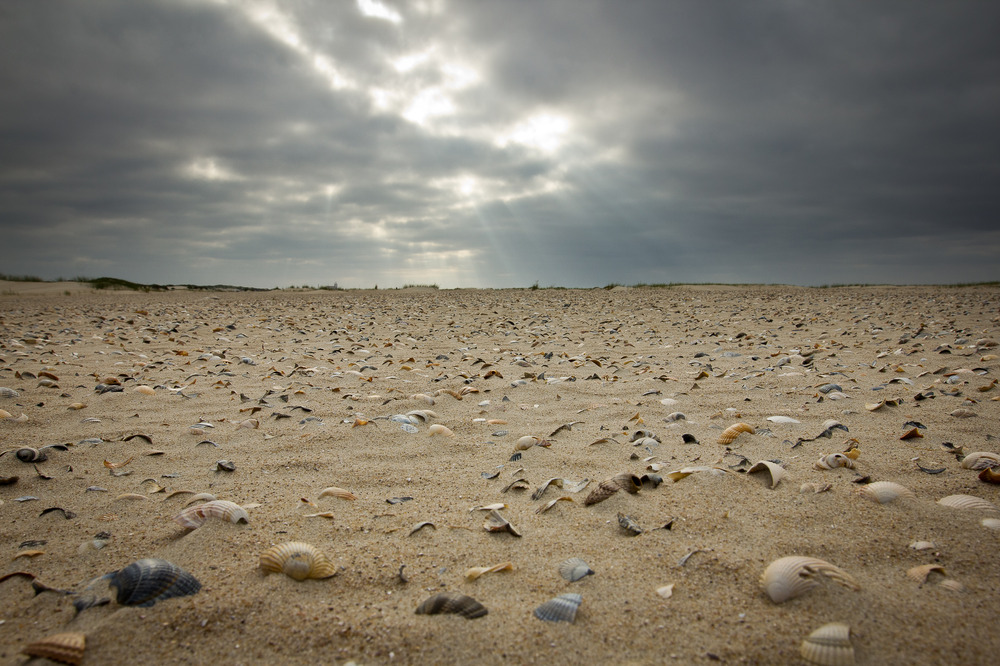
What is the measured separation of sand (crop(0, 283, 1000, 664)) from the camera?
164 centimetres

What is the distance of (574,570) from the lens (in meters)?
1.98

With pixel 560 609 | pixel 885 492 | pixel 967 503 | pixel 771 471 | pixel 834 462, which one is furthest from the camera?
pixel 834 462

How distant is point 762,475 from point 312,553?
2289 mm

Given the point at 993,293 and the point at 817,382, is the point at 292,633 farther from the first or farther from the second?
the point at 993,293

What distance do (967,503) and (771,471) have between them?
2.60 ft

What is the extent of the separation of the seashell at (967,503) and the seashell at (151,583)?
3.24 metres

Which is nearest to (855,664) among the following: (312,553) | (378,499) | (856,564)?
(856,564)

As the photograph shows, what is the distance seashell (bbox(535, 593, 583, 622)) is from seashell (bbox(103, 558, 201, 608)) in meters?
1.27

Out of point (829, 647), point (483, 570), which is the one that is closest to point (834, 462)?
point (829, 647)

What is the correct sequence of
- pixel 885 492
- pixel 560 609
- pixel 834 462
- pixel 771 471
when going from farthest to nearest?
pixel 834 462 → pixel 771 471 → pixel 885 492 → pixel 560 609

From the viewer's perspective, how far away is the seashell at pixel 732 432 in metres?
3.49


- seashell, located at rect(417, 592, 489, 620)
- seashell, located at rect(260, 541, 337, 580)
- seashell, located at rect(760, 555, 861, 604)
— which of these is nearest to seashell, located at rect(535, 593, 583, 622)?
seashell, located at rect(417, 592, 489, 620)

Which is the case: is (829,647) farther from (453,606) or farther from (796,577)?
(453,606)

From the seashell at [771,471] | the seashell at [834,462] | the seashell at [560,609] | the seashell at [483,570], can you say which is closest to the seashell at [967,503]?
the seashell at [834,462]
